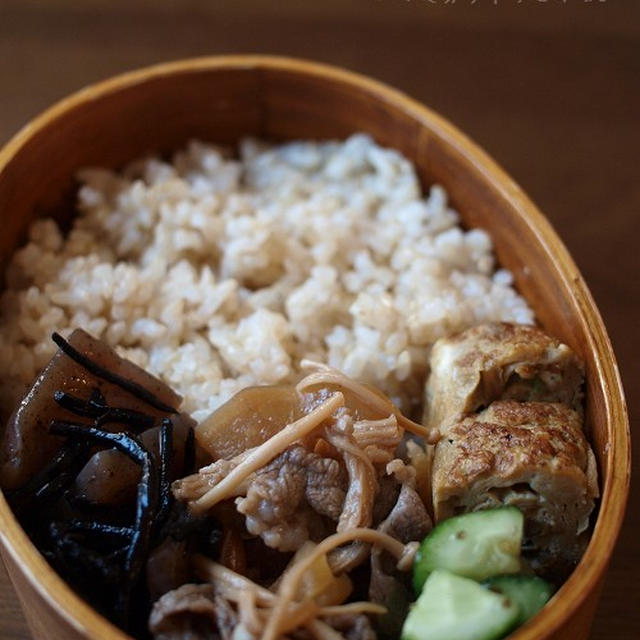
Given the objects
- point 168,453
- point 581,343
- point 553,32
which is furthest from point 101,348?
point 553,32

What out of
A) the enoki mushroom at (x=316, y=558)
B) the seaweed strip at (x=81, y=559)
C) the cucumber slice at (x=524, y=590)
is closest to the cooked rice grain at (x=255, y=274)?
the seaweed strip at (x=81, y=559)

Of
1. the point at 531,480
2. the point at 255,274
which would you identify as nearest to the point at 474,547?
the point at 531,480

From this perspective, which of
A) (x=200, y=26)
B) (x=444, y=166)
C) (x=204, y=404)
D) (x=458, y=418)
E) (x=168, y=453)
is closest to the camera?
(x=168, y=453)

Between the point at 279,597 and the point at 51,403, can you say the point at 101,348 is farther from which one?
the point at 279,597

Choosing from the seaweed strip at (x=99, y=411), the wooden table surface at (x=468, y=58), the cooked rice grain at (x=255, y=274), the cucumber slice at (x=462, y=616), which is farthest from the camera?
the wooden table surface at (x=468, y=58)

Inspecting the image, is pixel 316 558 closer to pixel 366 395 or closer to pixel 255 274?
pixel 366 395

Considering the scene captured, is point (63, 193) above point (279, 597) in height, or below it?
above

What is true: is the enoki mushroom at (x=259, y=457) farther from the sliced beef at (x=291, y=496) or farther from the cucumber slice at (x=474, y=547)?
the cucumber slice at (x=474, y=547)
